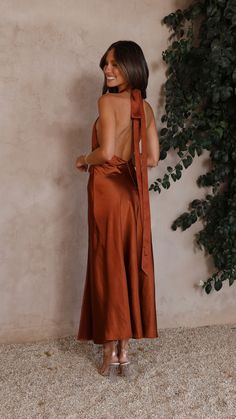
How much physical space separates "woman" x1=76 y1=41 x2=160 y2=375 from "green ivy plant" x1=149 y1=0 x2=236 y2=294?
1.90ft

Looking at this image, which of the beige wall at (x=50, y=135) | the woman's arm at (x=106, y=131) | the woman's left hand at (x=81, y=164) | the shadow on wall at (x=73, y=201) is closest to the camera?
the woman's arm at (x=106, y=131)

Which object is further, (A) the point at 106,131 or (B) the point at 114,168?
(B) the point at 114,168

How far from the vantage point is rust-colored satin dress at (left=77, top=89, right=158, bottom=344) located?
2713mm

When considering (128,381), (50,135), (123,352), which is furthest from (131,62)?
(128,381)

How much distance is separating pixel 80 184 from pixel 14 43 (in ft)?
2.99

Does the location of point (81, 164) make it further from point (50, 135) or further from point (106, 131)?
point (50, 135)

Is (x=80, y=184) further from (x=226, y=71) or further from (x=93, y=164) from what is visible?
(x=226, y=71)

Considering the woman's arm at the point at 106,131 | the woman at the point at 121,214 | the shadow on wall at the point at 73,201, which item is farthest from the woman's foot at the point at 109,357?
the woman's arm at the point at 106,131

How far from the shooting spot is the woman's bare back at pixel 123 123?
2.70 metres

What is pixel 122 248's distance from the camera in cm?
275

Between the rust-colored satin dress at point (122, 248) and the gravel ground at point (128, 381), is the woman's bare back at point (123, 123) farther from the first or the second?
the gravel ground at point (128, 381)

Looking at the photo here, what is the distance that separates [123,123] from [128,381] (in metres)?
1.30

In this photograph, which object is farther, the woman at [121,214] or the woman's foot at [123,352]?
the woman's foot at [123,352]

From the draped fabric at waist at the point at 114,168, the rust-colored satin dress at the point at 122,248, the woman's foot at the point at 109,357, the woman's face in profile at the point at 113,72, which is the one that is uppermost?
the woman's face in profile at the point at 113,72
